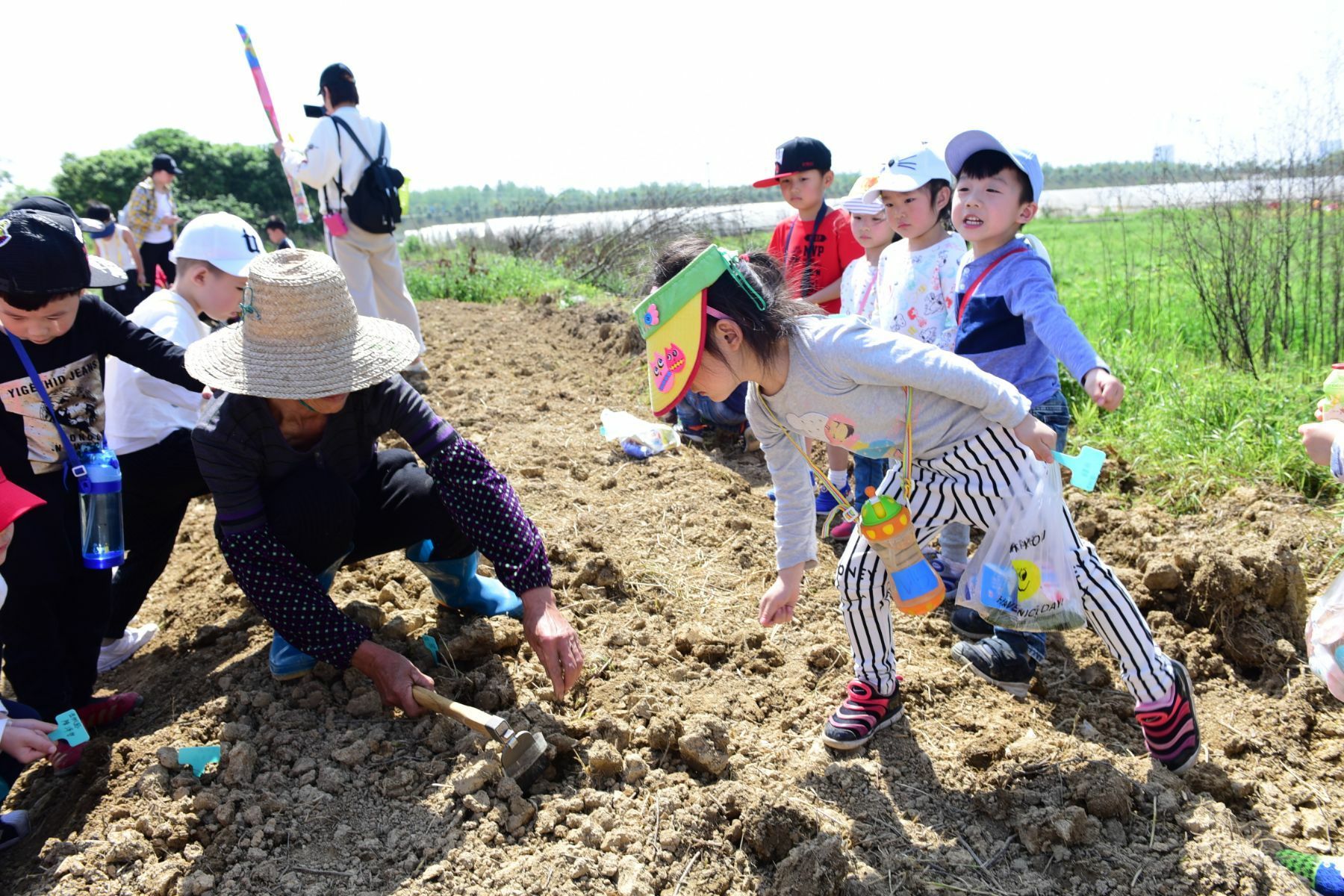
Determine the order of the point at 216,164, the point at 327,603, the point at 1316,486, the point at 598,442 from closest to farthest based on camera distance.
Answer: the point at 327,603
the point at 1316,486
the point at 598,442
the point at 216,164

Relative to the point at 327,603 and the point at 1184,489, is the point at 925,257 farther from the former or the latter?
the point at 327,603

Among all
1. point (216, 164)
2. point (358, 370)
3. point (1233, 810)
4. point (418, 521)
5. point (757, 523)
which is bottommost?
point (1233, 810)

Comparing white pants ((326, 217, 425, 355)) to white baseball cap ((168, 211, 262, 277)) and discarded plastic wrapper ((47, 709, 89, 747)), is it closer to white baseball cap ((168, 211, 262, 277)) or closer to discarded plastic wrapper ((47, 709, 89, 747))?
white baseball cap ((168, 211, 262, 277))

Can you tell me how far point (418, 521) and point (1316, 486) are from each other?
12.2 feet

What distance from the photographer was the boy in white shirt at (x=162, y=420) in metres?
3.04

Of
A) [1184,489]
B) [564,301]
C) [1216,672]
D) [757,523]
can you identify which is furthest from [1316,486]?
[564,301]

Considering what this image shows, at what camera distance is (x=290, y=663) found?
2.66 m

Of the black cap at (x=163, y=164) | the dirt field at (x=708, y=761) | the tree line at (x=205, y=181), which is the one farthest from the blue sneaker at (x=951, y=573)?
the tree line at (x=205, y=181)

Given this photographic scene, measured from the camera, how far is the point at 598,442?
5168 millimetres

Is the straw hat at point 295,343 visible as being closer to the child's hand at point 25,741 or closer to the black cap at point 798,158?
the child's hand at point 25,741

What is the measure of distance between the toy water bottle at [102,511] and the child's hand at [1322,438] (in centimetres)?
313

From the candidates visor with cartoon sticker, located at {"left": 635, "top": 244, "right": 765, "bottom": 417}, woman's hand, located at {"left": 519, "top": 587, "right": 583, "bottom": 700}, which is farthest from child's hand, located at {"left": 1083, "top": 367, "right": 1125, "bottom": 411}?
woman's hand, located at {"left": 519, "top": 587, "right": 583, "bottom": 700}

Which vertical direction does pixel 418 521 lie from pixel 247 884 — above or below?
above

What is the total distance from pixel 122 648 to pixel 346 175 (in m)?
3.35
